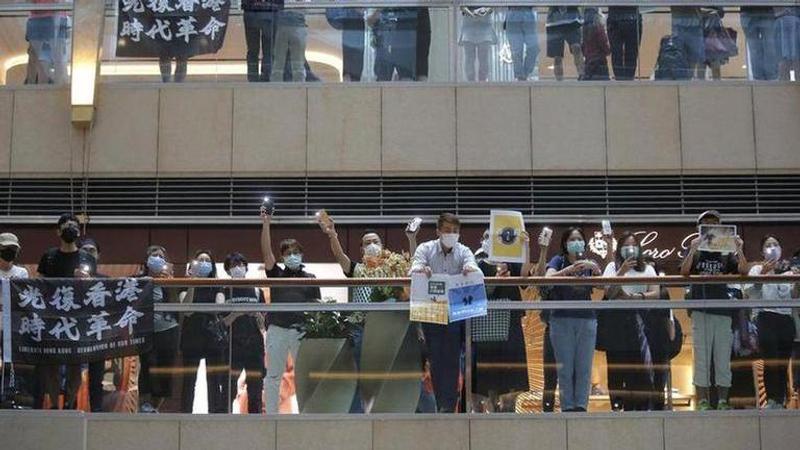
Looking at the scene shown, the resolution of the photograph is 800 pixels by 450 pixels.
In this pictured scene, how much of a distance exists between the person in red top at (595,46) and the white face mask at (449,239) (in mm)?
5873

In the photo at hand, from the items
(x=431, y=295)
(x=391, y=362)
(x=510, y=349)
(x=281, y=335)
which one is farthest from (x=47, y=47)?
(x=510, y=349)

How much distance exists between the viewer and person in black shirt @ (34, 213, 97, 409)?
10.5 m

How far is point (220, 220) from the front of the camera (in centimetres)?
1536

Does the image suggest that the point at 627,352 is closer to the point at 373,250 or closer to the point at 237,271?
the point at 373,250

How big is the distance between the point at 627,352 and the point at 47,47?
910 cm

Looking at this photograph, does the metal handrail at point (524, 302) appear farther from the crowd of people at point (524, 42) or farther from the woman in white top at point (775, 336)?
the crowd of people at point (524, 42)

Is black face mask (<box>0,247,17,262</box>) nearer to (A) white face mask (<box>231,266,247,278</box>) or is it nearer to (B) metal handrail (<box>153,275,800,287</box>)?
(B) metal handrail (<box>153,275,800,287</box>)

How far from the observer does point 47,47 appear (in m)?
15.8

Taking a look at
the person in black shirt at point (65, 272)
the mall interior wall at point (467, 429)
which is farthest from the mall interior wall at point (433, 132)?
the mall interior wall at point (467, 429)

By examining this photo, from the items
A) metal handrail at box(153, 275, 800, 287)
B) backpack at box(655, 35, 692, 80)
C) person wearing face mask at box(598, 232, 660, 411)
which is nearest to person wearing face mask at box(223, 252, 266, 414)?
metal handrail at box(153, 275, 800, 287)

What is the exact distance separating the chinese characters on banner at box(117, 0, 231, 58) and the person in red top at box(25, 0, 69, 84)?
2.88 feet

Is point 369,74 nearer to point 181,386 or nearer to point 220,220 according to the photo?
point 220,220

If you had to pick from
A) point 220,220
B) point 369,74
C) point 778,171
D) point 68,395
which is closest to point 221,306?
point 68,395

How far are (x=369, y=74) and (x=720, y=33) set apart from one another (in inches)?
181
